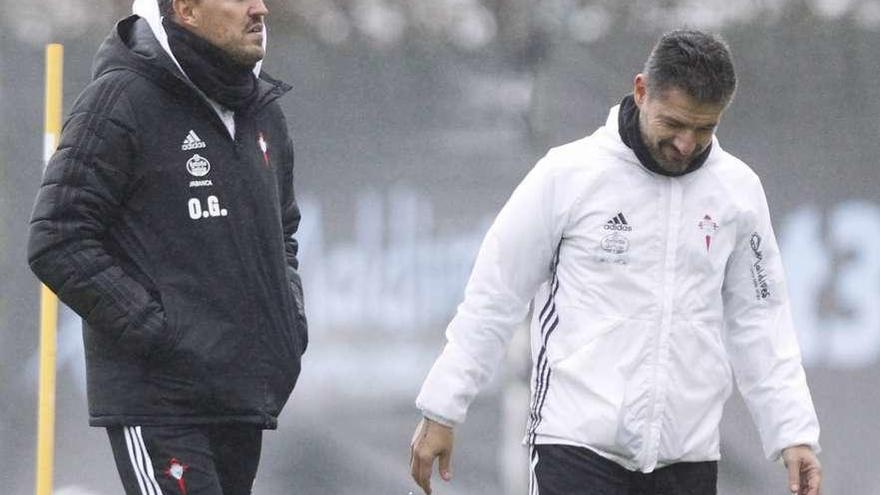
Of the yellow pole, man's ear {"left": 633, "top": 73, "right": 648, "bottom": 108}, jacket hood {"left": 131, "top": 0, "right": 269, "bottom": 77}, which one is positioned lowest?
the yellow pole

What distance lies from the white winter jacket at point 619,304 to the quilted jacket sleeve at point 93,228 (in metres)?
0.75

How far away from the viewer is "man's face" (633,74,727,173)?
13.7 feet

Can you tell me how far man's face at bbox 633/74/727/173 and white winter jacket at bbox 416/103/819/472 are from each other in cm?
7

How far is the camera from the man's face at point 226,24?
428 centimetres

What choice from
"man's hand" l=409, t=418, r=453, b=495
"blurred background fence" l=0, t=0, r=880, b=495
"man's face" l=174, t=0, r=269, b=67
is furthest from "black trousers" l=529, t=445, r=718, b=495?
"blurred background fence" l=0, t=0, r=880, b=495

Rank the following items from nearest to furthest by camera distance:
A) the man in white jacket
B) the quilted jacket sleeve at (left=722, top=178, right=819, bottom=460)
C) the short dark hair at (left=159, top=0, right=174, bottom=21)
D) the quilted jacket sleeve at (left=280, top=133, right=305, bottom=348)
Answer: the man in white jacket
the short dark hair at (left=159, top=0, right=174, bottom=21)
the quilted jacket sleeve at (left=722, top=178, right=819, bottom=460)
the quilted jacket sleeve at (left=280, top=133, right=305, bottom=348)

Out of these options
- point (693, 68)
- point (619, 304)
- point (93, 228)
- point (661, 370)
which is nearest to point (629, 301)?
point (619, 304)

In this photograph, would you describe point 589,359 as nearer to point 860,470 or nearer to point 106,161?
point 106,161

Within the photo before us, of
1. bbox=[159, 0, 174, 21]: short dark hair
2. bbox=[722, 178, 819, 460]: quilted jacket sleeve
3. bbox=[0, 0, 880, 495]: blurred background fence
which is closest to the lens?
bbox=[159, 0, 174, 21]: short dark hair

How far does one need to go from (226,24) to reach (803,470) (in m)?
1.82

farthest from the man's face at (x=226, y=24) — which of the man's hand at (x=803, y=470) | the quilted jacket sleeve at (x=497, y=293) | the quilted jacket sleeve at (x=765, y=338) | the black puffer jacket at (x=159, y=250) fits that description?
the man's hand at (x=803, y=470)

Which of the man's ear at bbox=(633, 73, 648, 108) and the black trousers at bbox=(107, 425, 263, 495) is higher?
the man's ear at bbox=(633, 73, 648, 108)

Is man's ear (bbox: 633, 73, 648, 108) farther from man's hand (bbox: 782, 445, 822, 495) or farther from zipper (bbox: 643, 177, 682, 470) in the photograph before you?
man's hand (bbox: 782, 445, 822, 495)

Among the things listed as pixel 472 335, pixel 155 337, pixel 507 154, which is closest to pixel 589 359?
pixel 472 335
